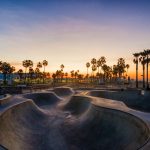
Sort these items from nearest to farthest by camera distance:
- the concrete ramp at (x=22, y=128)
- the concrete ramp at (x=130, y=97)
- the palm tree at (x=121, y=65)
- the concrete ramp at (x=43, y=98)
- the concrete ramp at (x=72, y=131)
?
the concrete ramp at (x=72, y=131)
the concrete ramp at (x=22, y=128)
the concrete ramp at (x=43, y=98)
the concrete ramp at (x=130, y=97)
the palm tree at (x=121, y=65)

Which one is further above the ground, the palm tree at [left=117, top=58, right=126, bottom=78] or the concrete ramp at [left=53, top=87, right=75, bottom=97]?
the palm tree at [left=117, top=58, right=126, bottom=78]

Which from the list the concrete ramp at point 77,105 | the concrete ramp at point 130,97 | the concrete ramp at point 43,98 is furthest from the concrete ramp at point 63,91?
the concrete ramp at point 77,105

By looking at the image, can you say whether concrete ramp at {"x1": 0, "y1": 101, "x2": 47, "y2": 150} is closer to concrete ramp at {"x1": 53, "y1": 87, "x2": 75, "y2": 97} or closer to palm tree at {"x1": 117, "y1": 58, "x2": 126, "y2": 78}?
concrete ramp at {"x1": 53, "y1": 87, "x2": 75, "y2": 97}

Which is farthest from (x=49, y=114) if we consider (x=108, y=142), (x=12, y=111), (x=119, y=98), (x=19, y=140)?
(x=119, y=98)

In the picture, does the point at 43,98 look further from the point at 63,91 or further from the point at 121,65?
the point at 121,65

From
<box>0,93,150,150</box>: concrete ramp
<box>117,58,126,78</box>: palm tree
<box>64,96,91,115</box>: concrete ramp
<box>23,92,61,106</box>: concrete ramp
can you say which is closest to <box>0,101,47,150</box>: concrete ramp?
<box>0,93,150,150</box>: concrete ramp

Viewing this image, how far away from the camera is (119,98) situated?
203ft

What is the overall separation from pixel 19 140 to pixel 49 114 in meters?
16.2

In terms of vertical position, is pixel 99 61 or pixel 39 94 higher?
pixel 99 61

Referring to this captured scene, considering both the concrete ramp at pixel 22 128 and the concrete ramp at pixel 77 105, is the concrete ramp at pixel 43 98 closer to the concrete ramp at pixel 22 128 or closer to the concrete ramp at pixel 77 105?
the concrete ramp at pixel 77 105

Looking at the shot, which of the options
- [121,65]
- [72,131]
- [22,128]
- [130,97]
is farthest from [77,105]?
[121,65]

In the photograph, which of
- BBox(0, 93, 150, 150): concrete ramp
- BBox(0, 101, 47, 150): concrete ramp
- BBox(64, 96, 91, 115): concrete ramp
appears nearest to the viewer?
BBox(0, 93, 150, 150): concrete ramp

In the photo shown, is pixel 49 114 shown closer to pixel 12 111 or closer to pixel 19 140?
pixel 12 111

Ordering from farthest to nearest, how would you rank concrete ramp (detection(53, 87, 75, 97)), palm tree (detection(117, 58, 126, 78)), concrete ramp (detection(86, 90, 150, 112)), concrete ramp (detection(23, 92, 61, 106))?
palm tree (detection(117, 58, 126, 78)) → concrete ramp (detection(53, 87, 75, 97)) → concrete ramp (detection(86, 90, 150, 112)) → concrete ramp (detection(23, 92, 61, 106))
